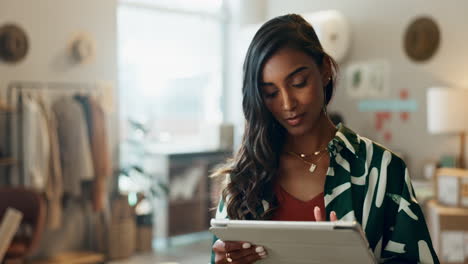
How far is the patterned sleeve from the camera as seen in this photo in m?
1.25

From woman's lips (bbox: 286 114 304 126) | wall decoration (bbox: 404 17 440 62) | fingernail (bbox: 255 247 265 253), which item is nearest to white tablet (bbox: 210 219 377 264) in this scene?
fingernail (bbox: 255 247 265 253)

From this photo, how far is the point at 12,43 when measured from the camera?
192 inches

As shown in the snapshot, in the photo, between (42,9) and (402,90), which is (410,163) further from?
(42,9)

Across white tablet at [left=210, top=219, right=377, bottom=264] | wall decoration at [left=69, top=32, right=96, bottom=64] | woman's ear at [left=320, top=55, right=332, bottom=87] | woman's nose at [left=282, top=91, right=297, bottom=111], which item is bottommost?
white tablet at [left=210, top=219, right=377, bottom=264]

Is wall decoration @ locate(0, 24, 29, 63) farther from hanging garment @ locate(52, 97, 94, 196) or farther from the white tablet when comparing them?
the white tablet

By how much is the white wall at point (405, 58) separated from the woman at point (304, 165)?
12.8ft

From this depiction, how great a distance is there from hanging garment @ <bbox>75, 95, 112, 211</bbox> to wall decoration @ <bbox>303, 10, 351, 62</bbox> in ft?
6.87

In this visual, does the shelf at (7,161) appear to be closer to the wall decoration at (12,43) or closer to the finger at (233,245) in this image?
the wall decoration at (12,43)

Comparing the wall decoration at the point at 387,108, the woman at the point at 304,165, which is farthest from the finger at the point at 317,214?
the wall decoration at the point at 387,108

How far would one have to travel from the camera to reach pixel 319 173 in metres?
1.40

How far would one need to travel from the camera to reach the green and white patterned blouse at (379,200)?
125 cm

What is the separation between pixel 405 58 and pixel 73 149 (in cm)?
301

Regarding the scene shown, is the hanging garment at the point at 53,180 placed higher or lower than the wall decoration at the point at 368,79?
lower

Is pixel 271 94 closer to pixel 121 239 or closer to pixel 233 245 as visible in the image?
pixel 233 245
